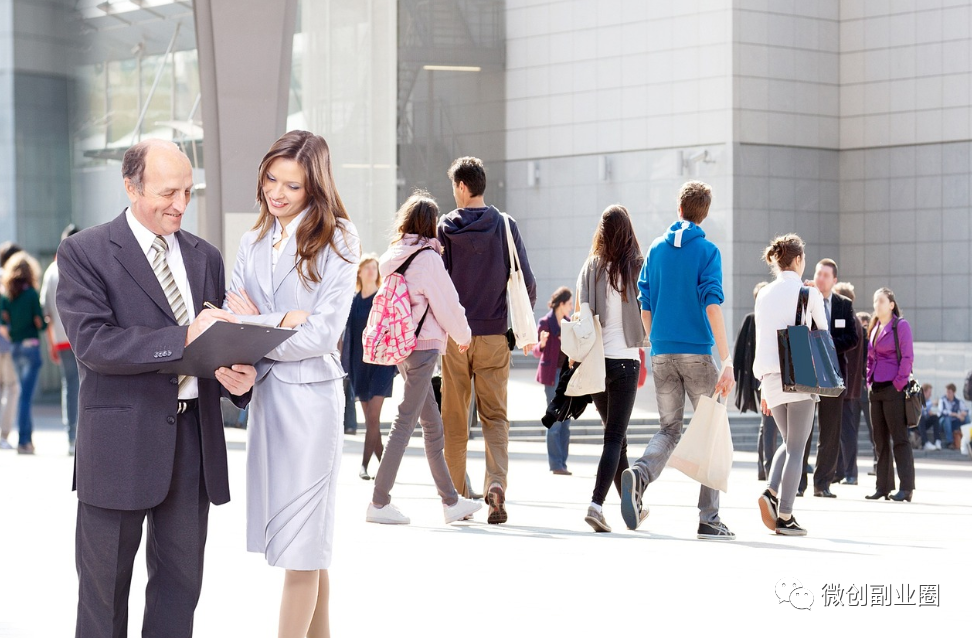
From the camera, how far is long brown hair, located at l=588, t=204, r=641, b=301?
818 centimetres

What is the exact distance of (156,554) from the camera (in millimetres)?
4121

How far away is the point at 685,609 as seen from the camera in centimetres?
567

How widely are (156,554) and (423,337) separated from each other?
3.89 metres

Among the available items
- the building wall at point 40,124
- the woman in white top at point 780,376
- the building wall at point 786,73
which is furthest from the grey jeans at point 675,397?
the building wall at point 786,73

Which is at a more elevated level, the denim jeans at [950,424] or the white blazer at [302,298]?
the white blazer at [302,298]

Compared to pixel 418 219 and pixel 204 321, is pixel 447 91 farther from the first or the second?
pixel 204 321

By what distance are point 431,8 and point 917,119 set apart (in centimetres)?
1028

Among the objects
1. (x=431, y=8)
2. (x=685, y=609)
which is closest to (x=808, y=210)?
(x=431, y=8)

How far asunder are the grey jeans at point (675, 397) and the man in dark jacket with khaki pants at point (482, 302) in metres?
0.92

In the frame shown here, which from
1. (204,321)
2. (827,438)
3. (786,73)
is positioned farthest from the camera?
(786,73)

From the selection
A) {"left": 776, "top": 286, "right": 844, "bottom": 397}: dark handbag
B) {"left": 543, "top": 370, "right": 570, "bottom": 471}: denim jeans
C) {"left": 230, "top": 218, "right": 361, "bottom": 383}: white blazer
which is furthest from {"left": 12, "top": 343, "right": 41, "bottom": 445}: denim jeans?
{"left": 230, "top": 218, "right": 361, "bottom": 383}: white blazer

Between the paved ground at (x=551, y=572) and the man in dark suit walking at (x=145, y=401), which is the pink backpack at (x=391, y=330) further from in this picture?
the man in dark suit walking at (x=145, y=401)

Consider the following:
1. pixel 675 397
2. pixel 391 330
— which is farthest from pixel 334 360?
pixel 675 397

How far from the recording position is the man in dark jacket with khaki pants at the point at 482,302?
8.31 m
